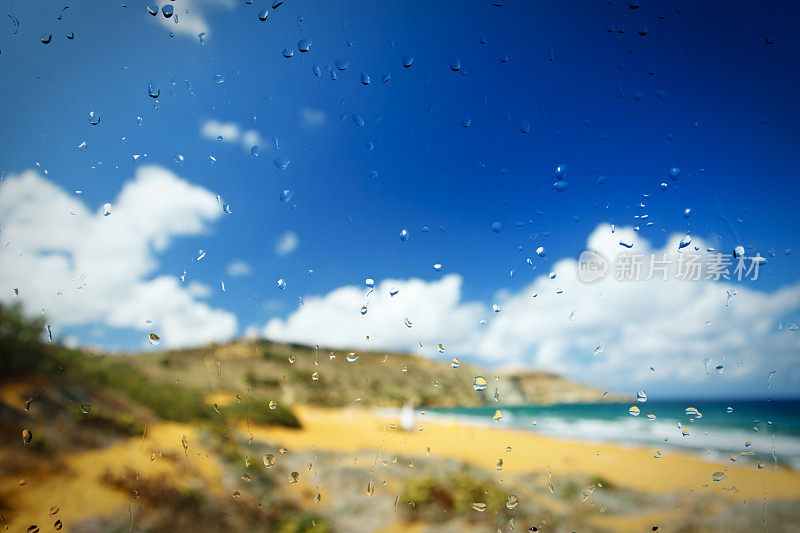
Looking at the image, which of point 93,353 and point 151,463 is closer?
point 151,463

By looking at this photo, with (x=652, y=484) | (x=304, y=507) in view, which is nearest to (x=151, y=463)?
(x=304, y=507)

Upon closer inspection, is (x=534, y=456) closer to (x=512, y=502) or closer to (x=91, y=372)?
(x=512, y=502)

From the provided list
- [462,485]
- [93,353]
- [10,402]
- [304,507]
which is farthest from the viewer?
[93,353]

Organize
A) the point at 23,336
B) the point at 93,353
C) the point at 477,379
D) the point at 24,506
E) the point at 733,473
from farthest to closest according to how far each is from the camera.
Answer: the point at 93,353, the point at 23,336, the point at 733,473, the point at 24,506, the point at 477,379

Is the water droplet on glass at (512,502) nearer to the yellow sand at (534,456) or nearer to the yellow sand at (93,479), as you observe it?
the yellow sand at (534,456)

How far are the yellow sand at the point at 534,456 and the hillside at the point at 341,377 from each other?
44 cm

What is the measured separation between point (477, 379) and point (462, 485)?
187cm

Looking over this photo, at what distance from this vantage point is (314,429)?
22.2 ft

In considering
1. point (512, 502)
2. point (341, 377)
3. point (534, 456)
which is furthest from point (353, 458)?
point (534, 456)

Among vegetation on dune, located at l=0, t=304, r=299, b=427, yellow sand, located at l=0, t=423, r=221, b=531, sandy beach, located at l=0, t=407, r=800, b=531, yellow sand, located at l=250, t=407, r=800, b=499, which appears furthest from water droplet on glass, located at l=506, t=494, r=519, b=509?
vegetation on dune, located at l=0, t=304, r=299, b=427

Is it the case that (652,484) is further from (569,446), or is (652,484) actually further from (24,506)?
(24,506)

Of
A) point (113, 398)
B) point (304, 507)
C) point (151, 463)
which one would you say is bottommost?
point (304, 507)

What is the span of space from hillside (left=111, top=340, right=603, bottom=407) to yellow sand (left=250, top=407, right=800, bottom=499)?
440 mm

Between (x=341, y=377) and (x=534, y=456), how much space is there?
300 centimetres
